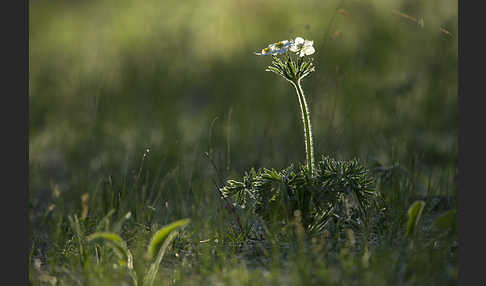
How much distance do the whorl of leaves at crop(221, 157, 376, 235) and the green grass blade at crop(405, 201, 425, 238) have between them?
0.75 ft

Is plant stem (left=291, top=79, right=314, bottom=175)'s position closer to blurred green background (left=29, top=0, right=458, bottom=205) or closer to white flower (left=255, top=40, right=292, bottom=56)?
white flower (left=255, top=40, right=292, bottom=56)

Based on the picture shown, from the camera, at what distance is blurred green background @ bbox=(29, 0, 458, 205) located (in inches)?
156

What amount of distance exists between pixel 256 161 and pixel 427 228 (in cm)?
149

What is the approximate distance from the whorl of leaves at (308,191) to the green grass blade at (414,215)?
229mm

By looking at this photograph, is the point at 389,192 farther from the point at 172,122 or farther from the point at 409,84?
the point at 172,122

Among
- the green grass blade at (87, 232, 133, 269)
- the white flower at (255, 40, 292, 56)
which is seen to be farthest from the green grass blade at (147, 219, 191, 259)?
the white flower at (255, 40, 292, 56)

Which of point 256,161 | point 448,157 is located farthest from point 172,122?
point 448,157

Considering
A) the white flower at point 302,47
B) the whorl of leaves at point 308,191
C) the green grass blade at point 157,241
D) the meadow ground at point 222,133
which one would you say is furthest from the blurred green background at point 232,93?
the green grass blade at point 157,241

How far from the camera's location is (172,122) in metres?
4.73

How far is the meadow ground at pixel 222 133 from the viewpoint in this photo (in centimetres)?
238

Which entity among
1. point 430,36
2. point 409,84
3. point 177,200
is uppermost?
point 430,36

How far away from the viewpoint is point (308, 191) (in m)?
2.47

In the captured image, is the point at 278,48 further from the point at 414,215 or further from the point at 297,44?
the point at 414,215

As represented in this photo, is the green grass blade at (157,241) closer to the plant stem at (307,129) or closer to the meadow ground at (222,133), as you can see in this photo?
the meadow ground at (222,133)
